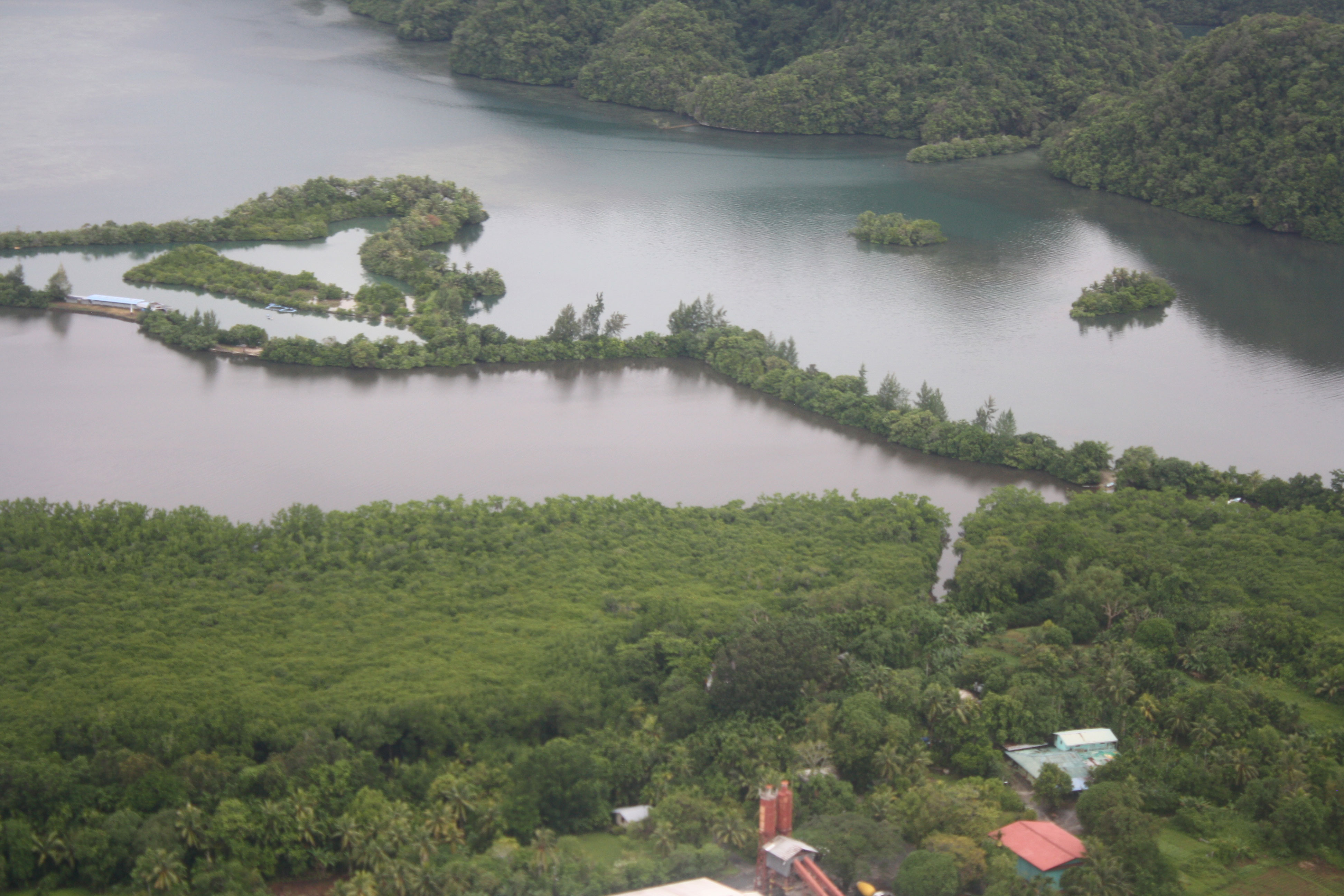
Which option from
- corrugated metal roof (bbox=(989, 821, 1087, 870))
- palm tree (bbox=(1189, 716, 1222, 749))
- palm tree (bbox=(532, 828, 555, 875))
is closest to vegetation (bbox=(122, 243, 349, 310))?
palm tree (bbox=(532, 828, 555, 875))

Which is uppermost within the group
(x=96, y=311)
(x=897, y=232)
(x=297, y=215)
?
(x=297, y=215)

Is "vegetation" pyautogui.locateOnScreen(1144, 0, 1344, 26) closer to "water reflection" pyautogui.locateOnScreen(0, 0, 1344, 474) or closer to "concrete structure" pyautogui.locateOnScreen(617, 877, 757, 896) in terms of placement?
"water reflection" pyautogui.locateOnScreen(0, 0, 1344, 474)

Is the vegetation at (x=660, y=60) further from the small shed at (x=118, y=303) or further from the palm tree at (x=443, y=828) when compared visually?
the palm tree at (x=443, y=828)

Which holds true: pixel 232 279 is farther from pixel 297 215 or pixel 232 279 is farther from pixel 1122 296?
pixel 1122 296

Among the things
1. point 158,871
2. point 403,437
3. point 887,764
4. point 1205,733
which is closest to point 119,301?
point 403,437

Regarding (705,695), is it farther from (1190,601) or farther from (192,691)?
(1190,601)

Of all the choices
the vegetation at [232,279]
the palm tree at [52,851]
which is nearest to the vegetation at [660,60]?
the vegetation at [232,279]
